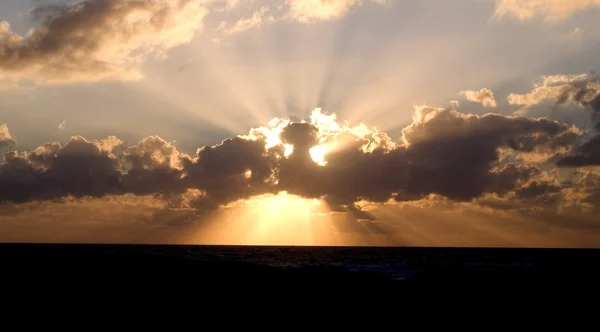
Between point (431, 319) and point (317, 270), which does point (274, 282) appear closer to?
point (317, 270)

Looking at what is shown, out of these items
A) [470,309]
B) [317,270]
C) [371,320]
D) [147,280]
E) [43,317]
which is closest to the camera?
[43,317]

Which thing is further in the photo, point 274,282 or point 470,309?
point 274,282

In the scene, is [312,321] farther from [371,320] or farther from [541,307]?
[541,307]

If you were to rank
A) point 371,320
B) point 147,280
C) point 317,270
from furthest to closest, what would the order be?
point 317,270 → point 147,280 → point 371,320

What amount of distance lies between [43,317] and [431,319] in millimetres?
23523

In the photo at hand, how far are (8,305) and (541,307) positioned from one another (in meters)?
37.7

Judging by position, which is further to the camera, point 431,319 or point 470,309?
point 470,309

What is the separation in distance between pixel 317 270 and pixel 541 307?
2145cm

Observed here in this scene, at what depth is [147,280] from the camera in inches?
1719

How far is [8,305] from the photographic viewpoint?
109 feet

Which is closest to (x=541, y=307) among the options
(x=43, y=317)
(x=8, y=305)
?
(x=43, y=317)

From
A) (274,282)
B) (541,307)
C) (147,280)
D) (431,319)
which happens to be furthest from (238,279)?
(541,307)

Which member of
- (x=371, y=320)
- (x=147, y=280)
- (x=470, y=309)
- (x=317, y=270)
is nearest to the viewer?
(x=371, y=320)

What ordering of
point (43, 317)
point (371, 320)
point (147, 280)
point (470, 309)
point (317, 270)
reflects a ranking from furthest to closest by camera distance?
1. point (317, 270)
2. point (147, 280)
3. point (470, 309)
4. point (371, 320)
5. point (43, 317)
